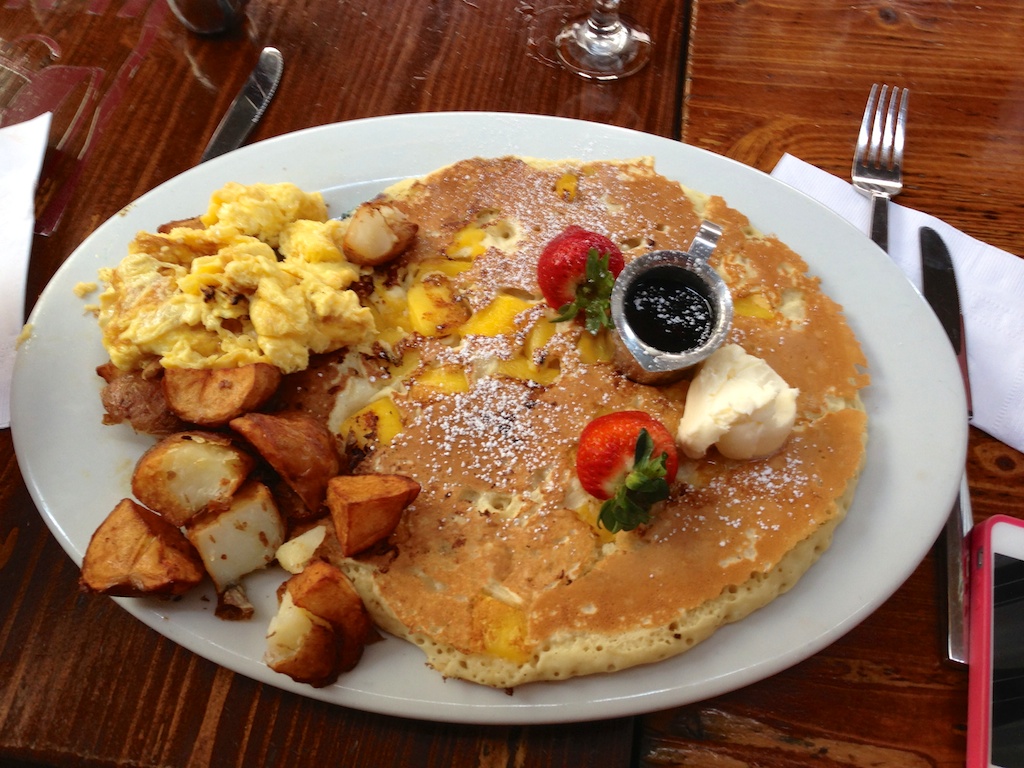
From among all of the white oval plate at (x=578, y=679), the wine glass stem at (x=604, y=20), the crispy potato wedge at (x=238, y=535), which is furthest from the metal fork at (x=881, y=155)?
the crispy potato wedge at (x=238, y=535)

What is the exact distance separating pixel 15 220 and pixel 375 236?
1.09 metres

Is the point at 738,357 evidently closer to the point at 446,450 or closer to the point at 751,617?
the point at 751,617

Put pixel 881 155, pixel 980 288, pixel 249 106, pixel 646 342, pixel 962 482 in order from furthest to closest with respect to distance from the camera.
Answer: pixel 249 106
pixel 881 155
pixel 980 288
pixel 962 482
pixel 646 342

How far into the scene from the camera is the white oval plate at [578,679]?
133 cm

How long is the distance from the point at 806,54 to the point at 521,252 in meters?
1.44

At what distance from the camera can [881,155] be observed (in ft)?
6.97

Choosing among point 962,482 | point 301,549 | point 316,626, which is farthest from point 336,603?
Answer: point 962,482

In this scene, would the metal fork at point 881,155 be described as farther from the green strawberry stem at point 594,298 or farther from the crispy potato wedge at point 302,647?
the crispy potato wedge at point 302,647

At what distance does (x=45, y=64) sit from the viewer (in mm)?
2410

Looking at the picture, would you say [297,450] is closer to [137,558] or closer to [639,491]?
[137,558]

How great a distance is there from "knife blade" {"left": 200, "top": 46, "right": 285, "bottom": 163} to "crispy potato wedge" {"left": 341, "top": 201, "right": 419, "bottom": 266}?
2.39 feet

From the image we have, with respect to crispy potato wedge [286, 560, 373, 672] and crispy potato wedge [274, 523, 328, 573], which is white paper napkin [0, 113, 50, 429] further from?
crispy potato wedge [286, 560, 373, 672]

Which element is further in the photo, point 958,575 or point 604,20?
point 604,20

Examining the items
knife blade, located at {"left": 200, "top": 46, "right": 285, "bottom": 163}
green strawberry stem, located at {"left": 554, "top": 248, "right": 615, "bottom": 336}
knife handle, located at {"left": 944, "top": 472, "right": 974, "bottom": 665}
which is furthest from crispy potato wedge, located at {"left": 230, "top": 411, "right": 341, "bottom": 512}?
knife handle, located at {"left": 944, "top": 472, "right": 974, "bottom": 665}
